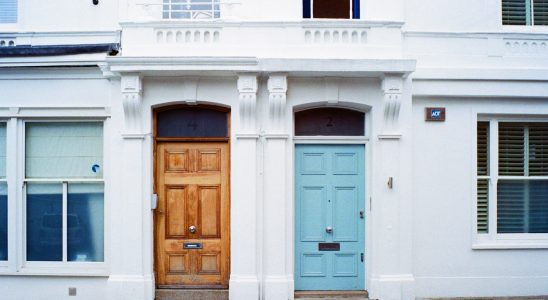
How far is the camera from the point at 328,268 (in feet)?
24.8

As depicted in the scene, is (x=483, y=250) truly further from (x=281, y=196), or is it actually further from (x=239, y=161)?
(x=239, y=161)

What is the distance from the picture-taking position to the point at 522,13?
316 inches

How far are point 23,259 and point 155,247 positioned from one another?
205 centimetres

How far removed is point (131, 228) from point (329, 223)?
9.59 ft

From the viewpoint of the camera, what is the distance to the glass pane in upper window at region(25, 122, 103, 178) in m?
7.67

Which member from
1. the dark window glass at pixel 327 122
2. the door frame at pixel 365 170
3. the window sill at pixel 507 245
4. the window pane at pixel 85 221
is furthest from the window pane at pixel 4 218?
the window sill at pixel 507 245

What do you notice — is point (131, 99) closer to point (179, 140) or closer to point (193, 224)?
point (179, 140)

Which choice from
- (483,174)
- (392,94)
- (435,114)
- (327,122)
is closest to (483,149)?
(483,174)

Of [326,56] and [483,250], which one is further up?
[326,56]

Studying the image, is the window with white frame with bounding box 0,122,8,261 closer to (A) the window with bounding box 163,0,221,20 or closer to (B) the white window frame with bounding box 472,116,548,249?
(A) the window with bounding box 163,0,221,20

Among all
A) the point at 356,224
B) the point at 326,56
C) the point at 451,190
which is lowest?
the point at 356,224

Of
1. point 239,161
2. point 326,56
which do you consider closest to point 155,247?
point 239,161

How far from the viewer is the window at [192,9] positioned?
7.57 metres

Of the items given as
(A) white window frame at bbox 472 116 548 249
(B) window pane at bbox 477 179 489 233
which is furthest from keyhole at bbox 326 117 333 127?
(B) window pane at bbox 477 179 489 233
